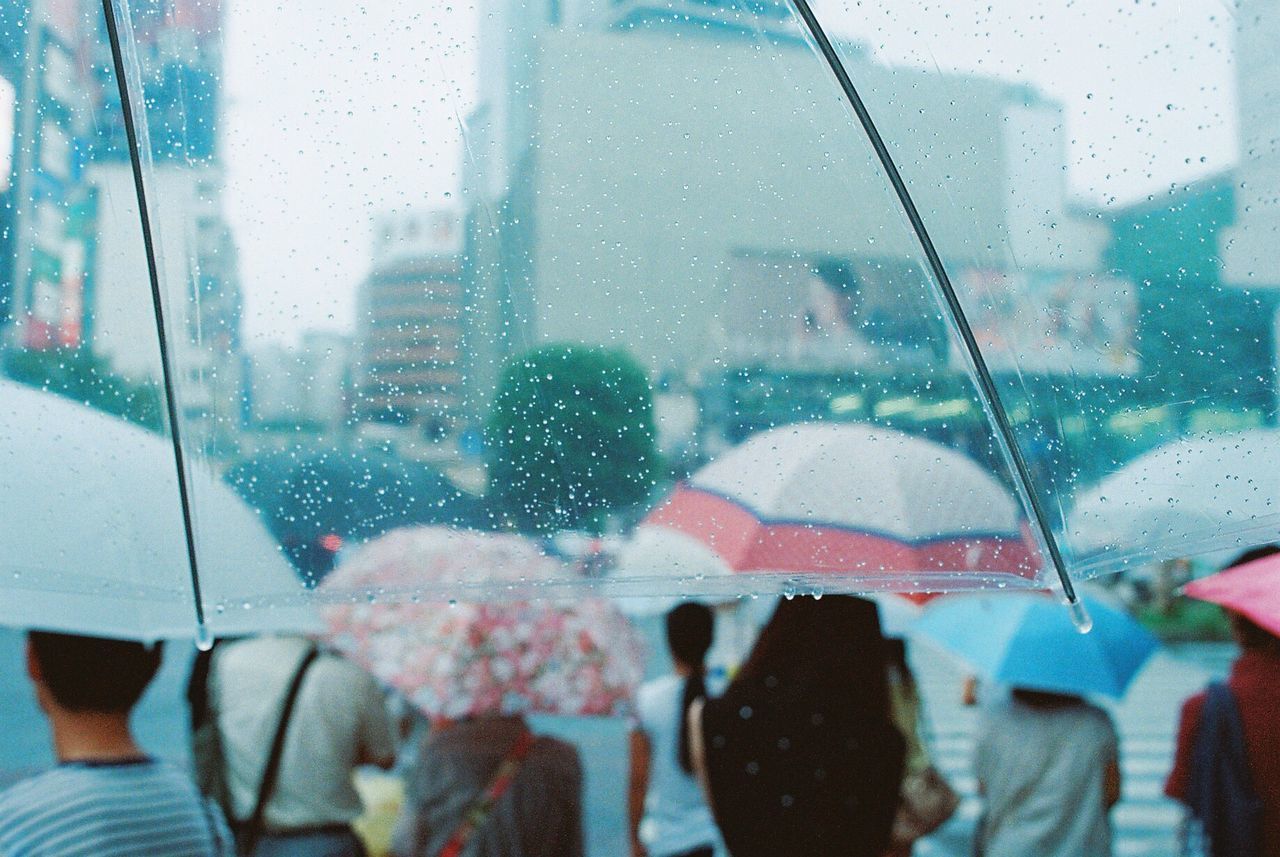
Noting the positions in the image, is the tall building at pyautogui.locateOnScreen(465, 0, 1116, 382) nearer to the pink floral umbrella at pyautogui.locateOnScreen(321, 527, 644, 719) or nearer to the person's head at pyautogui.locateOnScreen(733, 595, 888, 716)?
the person's head at pyautogui.locateOnScreen(733, 595, 888, 716)

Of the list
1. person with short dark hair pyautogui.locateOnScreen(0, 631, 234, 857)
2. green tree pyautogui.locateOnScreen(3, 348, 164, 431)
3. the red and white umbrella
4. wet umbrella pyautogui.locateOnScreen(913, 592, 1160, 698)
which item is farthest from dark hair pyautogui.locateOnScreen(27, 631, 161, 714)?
wet umbrella pyautogui.locateOnScreen(913, 592, 1160, 698)

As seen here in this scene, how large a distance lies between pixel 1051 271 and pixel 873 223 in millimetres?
246

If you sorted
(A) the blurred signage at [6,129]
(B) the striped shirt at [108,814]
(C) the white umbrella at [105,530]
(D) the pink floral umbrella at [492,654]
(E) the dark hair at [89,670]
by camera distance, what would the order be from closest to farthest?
(A) the blurred signage at [6,129] → (C) the white umbrella at [105,530] → (B) the striped shirt at [108,814] → (E) the dark hair at [89,670] → (D) the pink floral umbrella at [492,654]

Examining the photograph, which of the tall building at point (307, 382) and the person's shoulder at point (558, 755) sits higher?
the tall building at point (307, 382)

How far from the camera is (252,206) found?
64.1 inches

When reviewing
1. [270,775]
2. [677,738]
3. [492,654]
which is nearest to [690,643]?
[677,738]

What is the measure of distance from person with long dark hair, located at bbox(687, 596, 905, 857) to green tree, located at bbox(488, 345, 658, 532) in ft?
4.21

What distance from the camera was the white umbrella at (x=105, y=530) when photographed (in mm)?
1721

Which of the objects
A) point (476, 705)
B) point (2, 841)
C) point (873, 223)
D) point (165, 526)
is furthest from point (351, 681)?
point (873, 223)

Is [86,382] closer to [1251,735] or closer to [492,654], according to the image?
[492,654]

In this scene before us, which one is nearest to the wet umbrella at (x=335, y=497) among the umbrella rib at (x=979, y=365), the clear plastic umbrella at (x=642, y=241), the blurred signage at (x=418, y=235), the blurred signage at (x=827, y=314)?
the clear plastic umbrella at (x=642, y=241)

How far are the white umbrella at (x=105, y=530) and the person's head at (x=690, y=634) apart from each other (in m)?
2.18

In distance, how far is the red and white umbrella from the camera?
1.69 metres

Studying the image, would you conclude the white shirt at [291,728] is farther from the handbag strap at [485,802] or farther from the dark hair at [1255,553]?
the dark hair at [1255,553]
